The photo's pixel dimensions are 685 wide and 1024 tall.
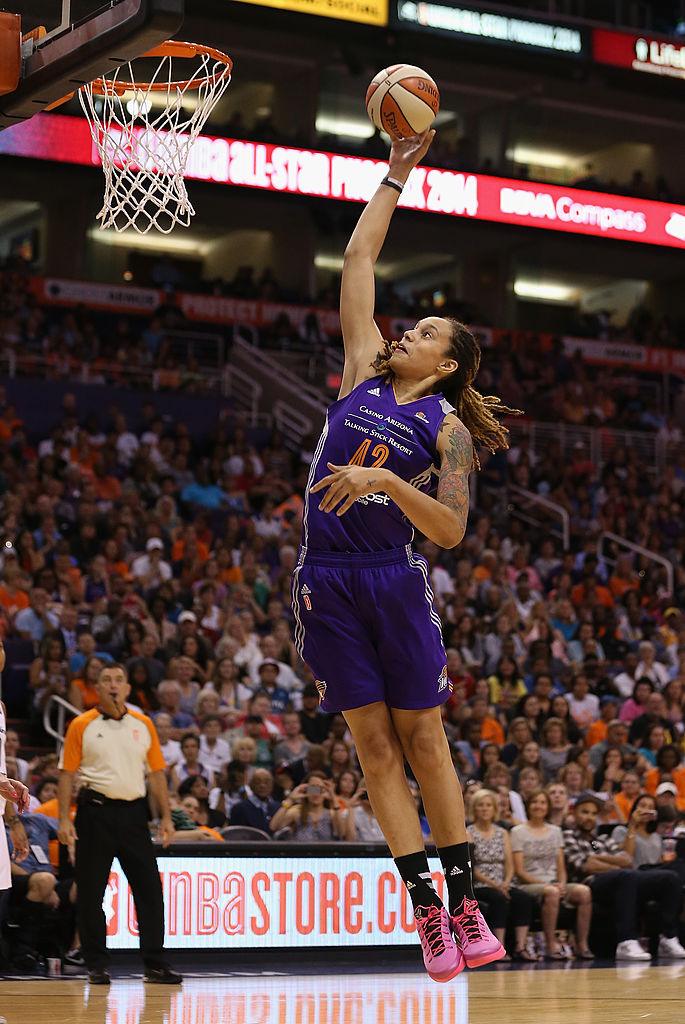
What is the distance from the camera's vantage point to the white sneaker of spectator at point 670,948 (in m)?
11.5

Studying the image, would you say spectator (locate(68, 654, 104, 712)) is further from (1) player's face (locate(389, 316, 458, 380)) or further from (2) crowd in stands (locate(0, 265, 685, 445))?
(1) player's face (locate(389, 316, 458, 380))

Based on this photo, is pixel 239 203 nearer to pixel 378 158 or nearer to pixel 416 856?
pixel 378 158

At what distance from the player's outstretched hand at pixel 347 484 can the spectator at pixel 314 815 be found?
6.84 metres

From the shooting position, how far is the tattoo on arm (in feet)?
17.3

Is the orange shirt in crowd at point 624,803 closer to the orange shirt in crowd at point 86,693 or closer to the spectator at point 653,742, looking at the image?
the spectator at point 653,742

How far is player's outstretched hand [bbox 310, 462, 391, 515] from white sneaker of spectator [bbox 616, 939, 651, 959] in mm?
7613

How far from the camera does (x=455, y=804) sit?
18.1 ft

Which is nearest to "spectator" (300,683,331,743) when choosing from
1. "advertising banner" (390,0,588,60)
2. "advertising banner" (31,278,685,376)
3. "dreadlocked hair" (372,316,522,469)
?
"dreadlocked hair" (372,316,522,469)

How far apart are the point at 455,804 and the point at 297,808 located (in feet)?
19.8

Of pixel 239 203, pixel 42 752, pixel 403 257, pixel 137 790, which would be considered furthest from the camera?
pixel 403 257

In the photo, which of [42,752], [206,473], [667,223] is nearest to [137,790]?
[42,752]

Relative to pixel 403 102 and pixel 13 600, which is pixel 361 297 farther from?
pixel 13 600

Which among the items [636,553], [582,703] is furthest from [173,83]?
[636,553]

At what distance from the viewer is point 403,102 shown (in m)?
5.88
